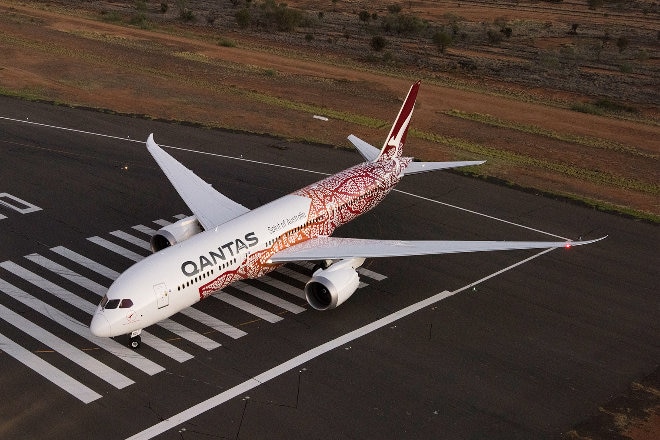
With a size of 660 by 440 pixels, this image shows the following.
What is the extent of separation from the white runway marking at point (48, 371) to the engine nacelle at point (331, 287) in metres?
11.9

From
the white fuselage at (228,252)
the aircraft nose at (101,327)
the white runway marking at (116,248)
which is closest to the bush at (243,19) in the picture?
the white fuselage at (228,252)

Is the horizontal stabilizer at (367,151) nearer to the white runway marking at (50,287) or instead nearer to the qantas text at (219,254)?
the qantas text at (219,254)

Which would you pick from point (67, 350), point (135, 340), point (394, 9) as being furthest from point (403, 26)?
point (67, 350)

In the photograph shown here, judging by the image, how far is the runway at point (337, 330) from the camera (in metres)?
31.3

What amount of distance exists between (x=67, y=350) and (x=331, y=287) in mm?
12934

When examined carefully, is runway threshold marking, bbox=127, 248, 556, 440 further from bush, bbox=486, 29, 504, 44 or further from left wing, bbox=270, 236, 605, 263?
bush, bbox=486, 29, 504, 44

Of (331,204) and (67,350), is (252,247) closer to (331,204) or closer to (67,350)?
(331,204)

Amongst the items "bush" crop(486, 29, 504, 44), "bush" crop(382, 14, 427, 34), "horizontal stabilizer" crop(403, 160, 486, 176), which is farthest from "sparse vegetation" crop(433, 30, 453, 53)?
"horizontal stabilizer" crop(403, 160, 486, 176)

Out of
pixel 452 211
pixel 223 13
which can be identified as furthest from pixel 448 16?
pixel 452 211

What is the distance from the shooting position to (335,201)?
147 ft

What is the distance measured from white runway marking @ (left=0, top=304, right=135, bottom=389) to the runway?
0.10 meters

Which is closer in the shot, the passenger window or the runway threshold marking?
the runway threshold marking

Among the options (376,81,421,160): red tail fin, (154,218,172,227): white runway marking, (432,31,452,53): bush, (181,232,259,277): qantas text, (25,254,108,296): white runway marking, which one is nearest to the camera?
(181,232,259,277): qantas text

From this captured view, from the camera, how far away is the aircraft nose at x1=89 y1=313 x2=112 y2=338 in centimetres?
3312
